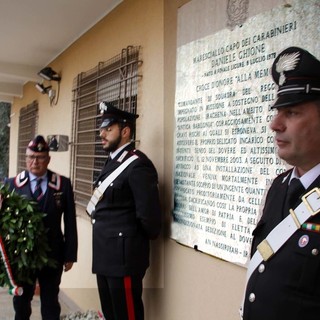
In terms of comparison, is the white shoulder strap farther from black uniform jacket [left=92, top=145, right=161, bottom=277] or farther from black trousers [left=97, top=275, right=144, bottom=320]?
black trousers [left=97, top=275, right=144, bottom=320]

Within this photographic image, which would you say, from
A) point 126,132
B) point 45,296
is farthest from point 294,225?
point 45,296

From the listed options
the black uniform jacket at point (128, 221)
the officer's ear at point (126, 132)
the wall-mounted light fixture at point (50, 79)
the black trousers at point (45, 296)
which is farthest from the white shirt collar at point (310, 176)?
the wall-mounted light fixture at point (50, 79)

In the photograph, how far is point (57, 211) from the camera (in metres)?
3.28

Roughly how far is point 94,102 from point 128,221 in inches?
82.5

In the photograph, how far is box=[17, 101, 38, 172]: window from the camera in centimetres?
757

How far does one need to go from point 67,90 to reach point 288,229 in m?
4.65

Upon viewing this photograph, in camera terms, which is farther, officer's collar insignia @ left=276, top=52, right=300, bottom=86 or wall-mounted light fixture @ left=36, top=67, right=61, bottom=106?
wall-mounted light fixture @ left=36, top=67, right=61, bottom=106

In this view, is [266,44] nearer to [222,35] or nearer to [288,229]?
[222,35]

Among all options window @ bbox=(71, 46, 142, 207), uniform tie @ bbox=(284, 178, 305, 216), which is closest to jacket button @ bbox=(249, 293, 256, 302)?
uniform tie @ bbox=(284, 178, 305, 216)

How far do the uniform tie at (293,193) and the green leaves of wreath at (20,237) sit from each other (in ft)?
6.81

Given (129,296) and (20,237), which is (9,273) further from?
(129,296)

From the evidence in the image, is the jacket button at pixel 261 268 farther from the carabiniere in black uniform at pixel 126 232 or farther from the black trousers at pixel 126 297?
the black trousers at pixel 126 297

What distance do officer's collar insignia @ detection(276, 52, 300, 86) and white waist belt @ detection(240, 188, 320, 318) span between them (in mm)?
396

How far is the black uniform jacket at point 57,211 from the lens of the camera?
3.24 metres
